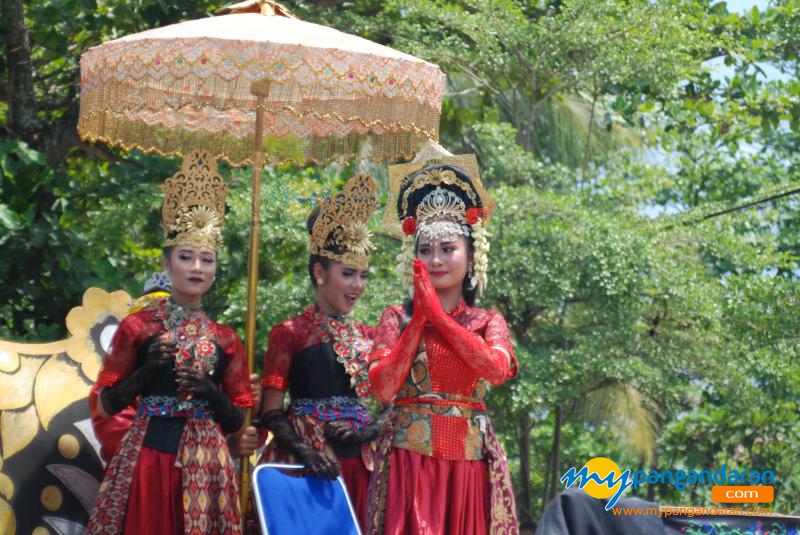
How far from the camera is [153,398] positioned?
4859mm

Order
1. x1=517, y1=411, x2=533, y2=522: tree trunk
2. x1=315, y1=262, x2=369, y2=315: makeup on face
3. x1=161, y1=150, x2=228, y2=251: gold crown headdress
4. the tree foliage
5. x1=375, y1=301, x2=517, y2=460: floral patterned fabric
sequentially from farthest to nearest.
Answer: x1=517, y1=411, x2=533, y2=522: tree trunk → the tree foliage → x1=315, y1=262, x2=369, y2=315: makeup on face → x1=161, y1=150, x2=228, y2=251: gold crown headdress → x1=375, y1=301, x2=517, y2=460: floral patterned fabric

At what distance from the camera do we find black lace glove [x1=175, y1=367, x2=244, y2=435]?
4777mm

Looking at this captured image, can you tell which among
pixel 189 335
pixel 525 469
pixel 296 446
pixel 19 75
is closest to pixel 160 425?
pixel 189 335

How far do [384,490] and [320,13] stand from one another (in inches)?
197

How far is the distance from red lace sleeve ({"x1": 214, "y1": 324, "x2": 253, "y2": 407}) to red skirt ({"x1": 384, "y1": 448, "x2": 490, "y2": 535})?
0.73 metres

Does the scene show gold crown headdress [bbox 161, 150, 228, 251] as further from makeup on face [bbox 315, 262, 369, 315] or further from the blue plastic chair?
the blue plastic chair

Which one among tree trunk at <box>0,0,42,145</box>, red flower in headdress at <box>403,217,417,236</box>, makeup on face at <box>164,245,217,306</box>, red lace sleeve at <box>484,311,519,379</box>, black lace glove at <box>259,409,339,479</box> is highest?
tree trunk at <box>0,0,42,145</box>

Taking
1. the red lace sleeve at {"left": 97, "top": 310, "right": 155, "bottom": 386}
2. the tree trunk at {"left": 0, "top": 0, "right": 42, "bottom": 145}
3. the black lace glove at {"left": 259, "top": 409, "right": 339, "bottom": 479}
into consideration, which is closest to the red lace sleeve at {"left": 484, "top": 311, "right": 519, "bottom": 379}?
the black lace glove at {"left": 259, "top": 409, "right": 339, "bottom": 479}

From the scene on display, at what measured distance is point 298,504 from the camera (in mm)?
4742

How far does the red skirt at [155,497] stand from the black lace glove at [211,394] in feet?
0.79

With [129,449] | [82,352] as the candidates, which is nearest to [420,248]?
[129,449]

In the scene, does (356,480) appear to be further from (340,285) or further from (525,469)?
(525,469)

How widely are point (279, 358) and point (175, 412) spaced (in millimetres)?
542

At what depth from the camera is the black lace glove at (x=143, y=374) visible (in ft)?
15.6
